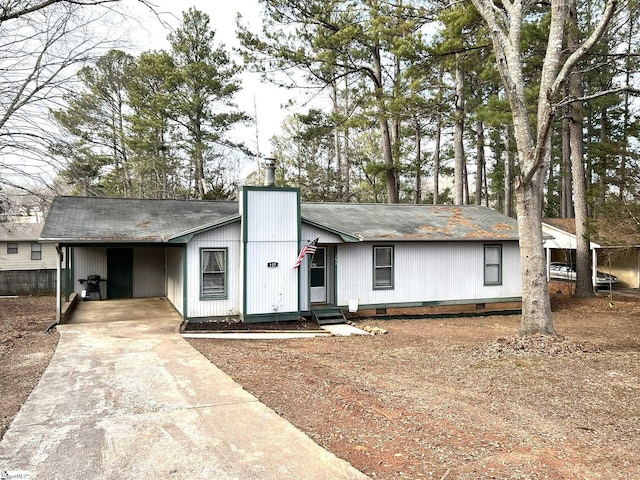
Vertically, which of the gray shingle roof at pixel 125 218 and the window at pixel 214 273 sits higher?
the gray shingle roof at pixel 125 218

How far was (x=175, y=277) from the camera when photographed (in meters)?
14.0

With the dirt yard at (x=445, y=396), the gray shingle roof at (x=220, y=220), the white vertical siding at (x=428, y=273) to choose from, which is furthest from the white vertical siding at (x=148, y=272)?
the white vertical siding at (x=428, y=273)

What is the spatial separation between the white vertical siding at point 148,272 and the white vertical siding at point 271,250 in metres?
6.40

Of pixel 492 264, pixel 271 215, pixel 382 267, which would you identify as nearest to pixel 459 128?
pixel 492 264

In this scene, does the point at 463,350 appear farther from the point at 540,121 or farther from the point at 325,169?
the point at 325,169

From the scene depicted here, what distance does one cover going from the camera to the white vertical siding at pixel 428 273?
14.1 m

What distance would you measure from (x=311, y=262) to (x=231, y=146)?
15.8m

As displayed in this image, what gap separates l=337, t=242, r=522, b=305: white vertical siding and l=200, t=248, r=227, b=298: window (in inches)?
139

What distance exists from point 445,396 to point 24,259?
26.5 metres

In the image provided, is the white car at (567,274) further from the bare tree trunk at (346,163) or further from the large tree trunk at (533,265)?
the large tree trunk at (533,265)

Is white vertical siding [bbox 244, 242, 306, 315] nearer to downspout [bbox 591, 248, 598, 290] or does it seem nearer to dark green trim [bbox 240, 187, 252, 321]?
dark green trim [bbox 240, 187, 252, 321]

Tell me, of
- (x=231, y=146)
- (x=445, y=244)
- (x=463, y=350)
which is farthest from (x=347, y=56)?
(x=463, y=350)

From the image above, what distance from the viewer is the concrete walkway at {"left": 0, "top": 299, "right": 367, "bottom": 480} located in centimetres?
407

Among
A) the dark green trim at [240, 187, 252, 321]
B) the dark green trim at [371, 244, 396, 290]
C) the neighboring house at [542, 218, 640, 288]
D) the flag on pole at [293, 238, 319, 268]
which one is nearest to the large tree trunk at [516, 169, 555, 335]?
the flag on pole at [293, 238, 319, 268]
